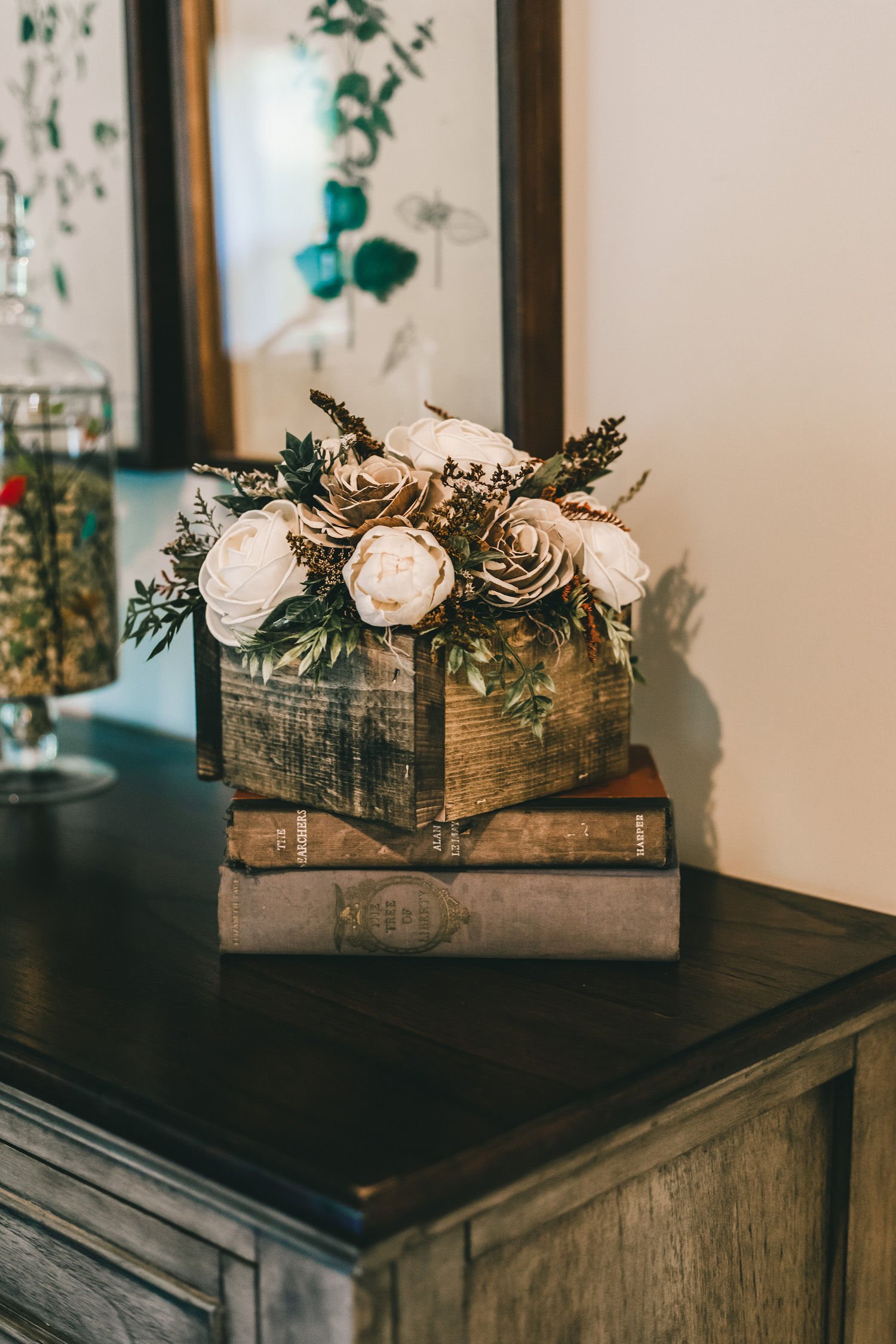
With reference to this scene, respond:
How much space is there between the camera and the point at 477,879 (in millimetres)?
804

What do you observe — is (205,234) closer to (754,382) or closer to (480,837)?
(754,382)

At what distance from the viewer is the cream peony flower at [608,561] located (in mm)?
804

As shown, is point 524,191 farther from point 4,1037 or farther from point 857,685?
point 4,1037

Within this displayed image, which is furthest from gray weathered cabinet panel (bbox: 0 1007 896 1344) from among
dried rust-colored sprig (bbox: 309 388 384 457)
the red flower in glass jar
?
the red flower in glass jar

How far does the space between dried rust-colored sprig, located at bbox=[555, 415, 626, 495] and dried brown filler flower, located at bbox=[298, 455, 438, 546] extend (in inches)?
4.4

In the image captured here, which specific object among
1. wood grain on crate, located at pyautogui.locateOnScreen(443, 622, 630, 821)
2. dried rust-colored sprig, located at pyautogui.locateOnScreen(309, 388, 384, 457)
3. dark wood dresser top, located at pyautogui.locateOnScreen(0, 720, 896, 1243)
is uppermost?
dried rust-colored sprig, located at pyautogui.locateOnScreen(309, 388, 384, 457)

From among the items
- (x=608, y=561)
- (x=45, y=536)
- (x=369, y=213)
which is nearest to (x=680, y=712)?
(x=608, y=561)

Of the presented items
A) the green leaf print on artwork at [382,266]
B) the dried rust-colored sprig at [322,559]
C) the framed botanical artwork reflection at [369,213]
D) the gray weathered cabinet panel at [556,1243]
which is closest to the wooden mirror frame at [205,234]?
the framed botanical artwork reflection at [369,213]

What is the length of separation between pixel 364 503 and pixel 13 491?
61 centimetres

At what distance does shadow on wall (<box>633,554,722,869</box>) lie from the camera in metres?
1.02

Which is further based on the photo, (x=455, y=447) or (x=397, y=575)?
(x=455, y=447)

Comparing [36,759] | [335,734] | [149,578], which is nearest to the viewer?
[335,734]

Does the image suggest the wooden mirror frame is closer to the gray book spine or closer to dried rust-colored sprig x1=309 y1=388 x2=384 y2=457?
dried rust-colored sprig x1=309 y1=388 x2=384 y2=457

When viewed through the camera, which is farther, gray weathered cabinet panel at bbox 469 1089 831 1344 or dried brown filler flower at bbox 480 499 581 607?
dried brown filler flower at bbox 480 499 581 607
